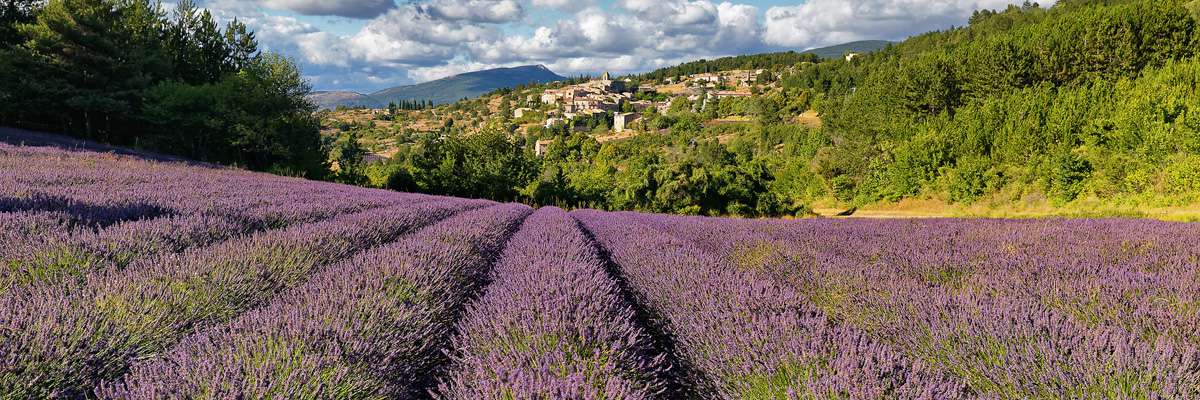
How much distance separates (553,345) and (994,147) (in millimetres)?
22910

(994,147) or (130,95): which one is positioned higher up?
(130,95)

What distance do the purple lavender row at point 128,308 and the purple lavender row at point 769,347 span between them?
1979mm

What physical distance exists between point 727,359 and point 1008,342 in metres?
1.02

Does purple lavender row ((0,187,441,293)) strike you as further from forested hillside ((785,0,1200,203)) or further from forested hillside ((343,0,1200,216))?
forested hillside ((785,0,1200,203))

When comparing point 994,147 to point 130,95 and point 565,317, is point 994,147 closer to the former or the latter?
point 565,317

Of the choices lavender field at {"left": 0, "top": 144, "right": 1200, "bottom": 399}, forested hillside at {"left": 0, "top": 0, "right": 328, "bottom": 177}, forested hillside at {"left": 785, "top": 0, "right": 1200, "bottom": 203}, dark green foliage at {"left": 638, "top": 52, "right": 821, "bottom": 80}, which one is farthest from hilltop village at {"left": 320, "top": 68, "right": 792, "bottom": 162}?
lavender field at {"left": 0, "top": 144, "right": 1200, "bottom": 399}

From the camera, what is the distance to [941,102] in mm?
28406

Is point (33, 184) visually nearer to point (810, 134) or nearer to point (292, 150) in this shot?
point (292, 150)

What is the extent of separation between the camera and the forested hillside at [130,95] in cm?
1673

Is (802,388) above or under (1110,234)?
above

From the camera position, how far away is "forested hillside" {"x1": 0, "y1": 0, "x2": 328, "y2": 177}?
1673cm

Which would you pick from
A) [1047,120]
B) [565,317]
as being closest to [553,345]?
[565,317]

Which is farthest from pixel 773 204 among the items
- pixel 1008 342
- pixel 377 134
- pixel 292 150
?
pixel 377 134

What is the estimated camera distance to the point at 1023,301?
2.15 metres
